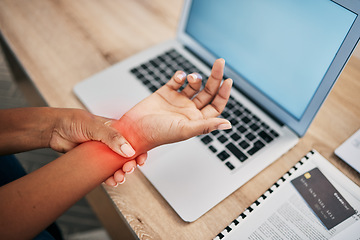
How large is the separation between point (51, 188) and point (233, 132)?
42cm

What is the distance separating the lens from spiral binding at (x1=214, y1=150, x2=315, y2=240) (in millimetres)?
559

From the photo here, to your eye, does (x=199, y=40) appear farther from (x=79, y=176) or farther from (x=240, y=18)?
(x=79, y=176)

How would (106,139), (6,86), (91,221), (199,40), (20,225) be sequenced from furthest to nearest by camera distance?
(6,86)
(91,221)
(199,40)
(106,139)
(20,225)

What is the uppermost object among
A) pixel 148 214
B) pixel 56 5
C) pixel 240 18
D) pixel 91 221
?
pixel 240 18

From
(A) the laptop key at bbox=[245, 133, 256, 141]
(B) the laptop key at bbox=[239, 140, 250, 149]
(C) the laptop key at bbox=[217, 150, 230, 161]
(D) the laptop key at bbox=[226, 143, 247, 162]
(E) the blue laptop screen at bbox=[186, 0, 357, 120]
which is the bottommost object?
(C) the laptop key at bbox=[217, 150, 230, 161]

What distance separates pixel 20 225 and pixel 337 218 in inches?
24.5

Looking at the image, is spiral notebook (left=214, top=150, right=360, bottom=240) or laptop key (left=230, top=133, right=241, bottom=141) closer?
spiral notebook (left=214, top=150, right=360, bottom=240)

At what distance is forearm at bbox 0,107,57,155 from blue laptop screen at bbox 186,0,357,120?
481 mm

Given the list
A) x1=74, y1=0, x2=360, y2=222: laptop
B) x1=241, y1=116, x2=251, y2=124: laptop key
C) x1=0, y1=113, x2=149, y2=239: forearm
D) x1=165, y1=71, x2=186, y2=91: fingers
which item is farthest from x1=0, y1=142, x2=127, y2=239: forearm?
x1=241, y1=116, x2=251, y2=124: laptop key

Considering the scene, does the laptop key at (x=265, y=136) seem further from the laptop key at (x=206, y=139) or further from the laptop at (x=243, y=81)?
the laptop key at (x=206, y=139)

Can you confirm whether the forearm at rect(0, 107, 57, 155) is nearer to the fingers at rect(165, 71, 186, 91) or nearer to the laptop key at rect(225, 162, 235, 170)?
the fingers at rect(165, 71, 186, 91)

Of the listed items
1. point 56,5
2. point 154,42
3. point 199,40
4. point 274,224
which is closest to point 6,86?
point 56,5

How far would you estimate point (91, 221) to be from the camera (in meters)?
1.25

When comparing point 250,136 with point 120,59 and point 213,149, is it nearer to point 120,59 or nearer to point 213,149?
point 213,149
